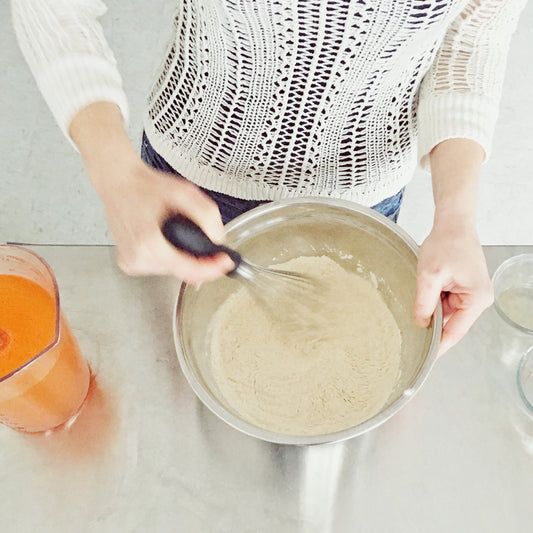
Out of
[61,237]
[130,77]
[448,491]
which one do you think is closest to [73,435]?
[448,491]

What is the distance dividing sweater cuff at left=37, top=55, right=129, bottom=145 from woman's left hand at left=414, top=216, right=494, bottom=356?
333mm

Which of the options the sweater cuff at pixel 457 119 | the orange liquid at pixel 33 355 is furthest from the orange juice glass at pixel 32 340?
the sweater cuff at pixel 457 119

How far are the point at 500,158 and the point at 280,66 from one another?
3.85 ft

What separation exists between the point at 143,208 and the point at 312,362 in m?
0.22

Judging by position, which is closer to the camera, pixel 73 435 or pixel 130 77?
pixel 73 435

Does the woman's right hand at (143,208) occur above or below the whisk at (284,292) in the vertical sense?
above

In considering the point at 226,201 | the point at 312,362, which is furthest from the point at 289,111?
the point at 312,362

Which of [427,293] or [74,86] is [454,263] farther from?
[74,86]

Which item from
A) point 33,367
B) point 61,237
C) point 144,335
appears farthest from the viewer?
Result: point 61,237

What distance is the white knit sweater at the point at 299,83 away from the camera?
582mm

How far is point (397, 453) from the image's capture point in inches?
24.2

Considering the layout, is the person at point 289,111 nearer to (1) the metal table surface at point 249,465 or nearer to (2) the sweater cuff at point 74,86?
(2) the sweater cuff at point 74,86

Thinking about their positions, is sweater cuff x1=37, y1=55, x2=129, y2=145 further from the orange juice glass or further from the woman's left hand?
the woman's left hand

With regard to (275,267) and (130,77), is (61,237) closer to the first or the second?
(130,77)
